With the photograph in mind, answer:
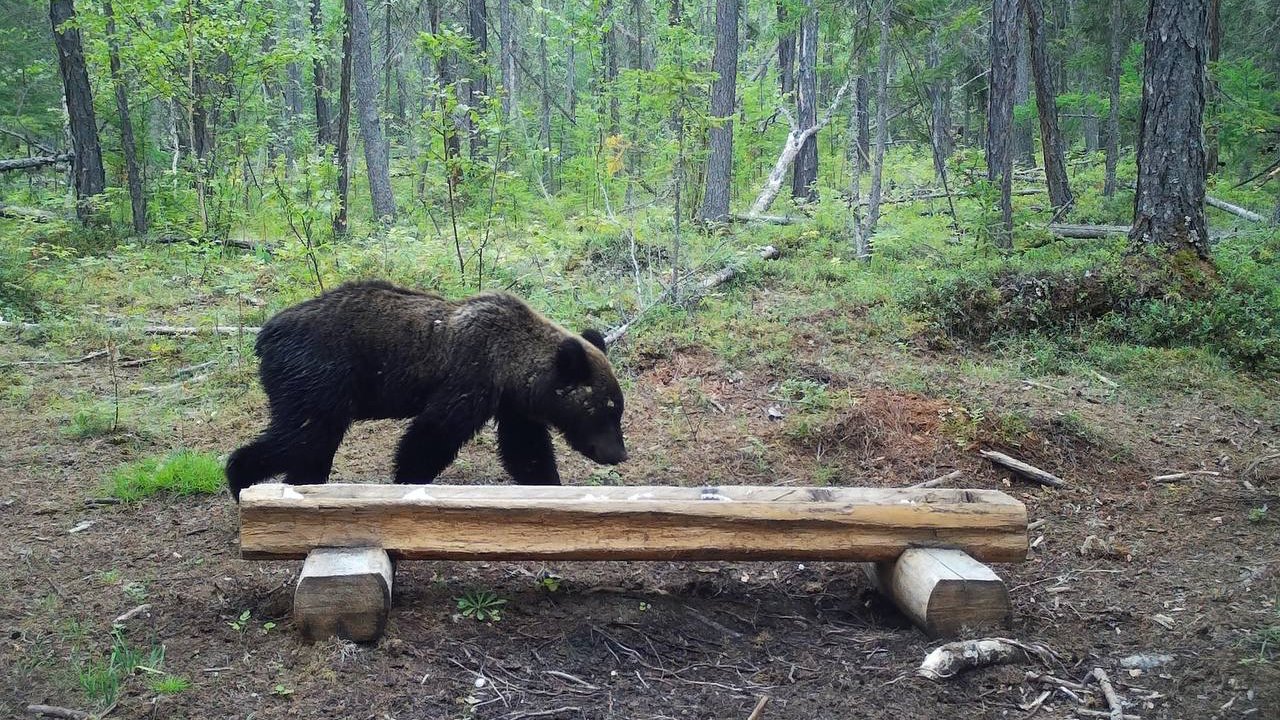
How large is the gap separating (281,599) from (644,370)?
531 cm

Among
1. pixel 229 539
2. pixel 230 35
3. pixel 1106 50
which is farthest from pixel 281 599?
pixel 1106 50

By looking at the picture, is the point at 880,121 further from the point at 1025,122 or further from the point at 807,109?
the point at 1025,122

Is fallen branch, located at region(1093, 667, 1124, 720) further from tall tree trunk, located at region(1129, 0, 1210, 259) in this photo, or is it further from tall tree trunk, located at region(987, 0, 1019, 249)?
tall tree trunk, located at region(987, 0, 1019, 249)

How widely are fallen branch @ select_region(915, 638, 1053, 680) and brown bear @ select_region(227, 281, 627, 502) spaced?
2843 millimetres

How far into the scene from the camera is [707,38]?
32812 mm

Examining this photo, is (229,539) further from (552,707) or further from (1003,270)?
(1003,270)

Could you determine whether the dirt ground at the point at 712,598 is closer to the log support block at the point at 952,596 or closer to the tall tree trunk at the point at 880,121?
the log support block at the point at 952,596

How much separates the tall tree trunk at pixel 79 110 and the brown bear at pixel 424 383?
1142cm

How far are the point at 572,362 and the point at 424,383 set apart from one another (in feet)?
3.58

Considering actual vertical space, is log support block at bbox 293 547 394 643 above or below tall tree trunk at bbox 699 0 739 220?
below

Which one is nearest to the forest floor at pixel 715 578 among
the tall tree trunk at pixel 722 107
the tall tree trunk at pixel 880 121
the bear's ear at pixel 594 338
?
the bear's ear at pixel 594 338

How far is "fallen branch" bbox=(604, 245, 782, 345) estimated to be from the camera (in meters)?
10.4

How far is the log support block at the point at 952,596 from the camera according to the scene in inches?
187

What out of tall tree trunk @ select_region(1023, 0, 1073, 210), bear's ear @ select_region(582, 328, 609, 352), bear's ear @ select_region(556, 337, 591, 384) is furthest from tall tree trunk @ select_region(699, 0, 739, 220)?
bear's ear @ select_region(556, 337, 591, 384)
